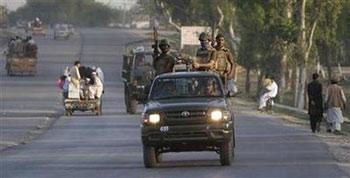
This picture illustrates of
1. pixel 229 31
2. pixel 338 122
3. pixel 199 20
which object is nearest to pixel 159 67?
pixel 338 122

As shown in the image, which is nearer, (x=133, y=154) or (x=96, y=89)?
(x=133, y=154)

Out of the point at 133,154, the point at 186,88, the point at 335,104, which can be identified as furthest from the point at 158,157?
the point at 335,104

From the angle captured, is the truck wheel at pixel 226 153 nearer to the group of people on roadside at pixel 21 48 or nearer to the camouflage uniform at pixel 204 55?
the camouflage uniform at pixel 204 55

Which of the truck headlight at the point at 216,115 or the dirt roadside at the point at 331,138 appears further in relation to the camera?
the dirt roadside at the point at 331,138

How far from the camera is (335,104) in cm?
3206

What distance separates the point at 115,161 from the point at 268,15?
1362 inches

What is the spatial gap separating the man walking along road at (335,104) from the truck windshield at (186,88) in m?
10.7

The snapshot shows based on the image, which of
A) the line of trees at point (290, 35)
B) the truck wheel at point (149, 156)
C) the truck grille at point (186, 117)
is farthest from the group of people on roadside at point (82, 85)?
the truck grille at point (186, 117)

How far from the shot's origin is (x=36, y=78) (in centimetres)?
7538

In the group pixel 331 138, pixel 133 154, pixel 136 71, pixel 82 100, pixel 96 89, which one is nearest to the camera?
pixel 133 154

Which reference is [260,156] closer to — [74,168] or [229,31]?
[74,168]

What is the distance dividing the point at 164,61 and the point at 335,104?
31.0 feet

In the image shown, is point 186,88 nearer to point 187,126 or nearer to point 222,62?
point 187,126

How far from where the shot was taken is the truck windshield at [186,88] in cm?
2145
